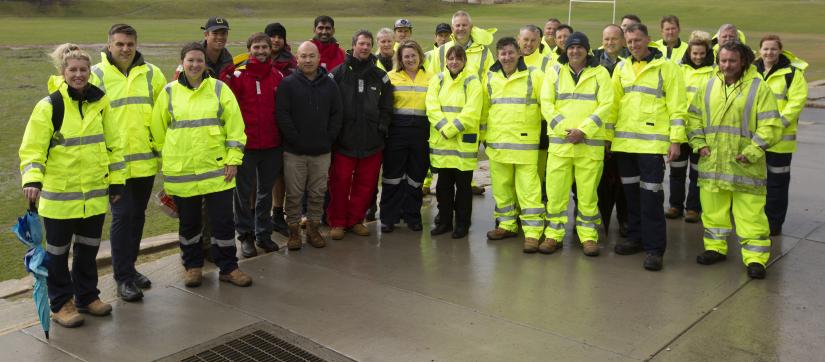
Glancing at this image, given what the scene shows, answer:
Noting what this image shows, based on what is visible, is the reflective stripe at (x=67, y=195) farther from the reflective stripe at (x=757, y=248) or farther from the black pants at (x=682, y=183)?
the black pants at (x=682, y=183)

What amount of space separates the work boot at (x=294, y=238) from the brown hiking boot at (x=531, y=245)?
6.61 feet

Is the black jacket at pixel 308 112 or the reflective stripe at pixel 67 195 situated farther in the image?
the black jacket at pixel 308 112

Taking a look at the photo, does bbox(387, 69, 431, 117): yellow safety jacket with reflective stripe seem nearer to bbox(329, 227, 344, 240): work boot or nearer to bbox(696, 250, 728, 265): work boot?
bbox(329, 227, 344, 240): work boot

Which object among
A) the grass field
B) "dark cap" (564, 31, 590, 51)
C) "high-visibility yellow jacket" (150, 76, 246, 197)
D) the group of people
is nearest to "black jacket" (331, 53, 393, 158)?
the group of people

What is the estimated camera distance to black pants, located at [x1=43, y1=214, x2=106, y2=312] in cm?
520

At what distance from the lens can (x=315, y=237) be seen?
23.1 feet

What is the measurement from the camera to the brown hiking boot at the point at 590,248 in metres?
6.75

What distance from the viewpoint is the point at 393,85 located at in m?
7.39

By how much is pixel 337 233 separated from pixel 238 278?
A: 4.81 feet

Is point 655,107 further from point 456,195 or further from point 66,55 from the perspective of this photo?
point 66,55

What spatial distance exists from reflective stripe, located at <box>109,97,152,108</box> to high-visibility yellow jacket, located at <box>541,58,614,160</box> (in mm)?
3276

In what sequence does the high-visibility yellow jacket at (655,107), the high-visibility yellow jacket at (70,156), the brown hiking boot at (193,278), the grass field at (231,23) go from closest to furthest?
the high-visibility yellow jacket at (70,156) < the brown hiking boot at (193,278) < the high-visibility yellow jacket at (655,107) < the grass field at (231,23)

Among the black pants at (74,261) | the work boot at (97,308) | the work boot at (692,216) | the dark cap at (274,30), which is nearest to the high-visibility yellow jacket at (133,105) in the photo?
the black pants at (74,261)

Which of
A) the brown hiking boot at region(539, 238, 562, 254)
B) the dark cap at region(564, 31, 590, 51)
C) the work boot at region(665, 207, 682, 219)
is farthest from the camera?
the work boot at region(665, 207, 682, 219)
